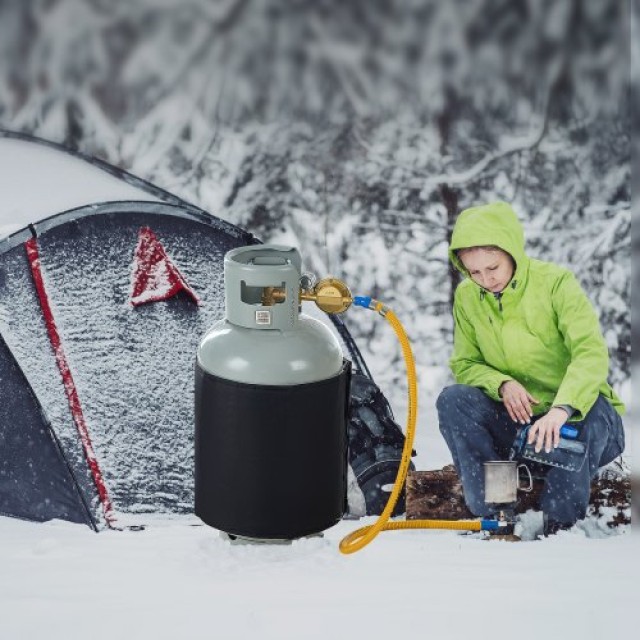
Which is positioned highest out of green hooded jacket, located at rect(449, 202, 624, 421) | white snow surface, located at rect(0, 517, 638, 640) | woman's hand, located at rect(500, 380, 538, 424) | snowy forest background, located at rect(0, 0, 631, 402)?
snowy forest background, located at rect(0, 0, 631, 402)

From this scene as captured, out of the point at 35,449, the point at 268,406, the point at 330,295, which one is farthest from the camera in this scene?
the point at 35,449

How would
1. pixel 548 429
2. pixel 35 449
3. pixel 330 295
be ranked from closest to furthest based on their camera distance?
pixel 330 295
pixel 548 429
pixel 35 449

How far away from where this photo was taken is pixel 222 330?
6.75 feet

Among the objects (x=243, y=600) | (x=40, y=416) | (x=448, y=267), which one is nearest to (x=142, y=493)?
(x=40, y=416)

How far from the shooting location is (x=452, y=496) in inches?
93.6

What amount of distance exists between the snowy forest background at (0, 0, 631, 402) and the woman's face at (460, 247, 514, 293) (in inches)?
6.9

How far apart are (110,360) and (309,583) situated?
695mm

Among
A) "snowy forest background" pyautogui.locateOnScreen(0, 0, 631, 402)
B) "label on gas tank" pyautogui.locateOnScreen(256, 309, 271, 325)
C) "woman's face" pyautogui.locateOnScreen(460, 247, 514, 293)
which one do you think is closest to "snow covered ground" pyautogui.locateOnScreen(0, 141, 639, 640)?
"snowy forest background" pyautogui.locateOnScreen(0, 0, 631, 402)

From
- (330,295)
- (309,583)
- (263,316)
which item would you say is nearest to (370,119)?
(330,295)

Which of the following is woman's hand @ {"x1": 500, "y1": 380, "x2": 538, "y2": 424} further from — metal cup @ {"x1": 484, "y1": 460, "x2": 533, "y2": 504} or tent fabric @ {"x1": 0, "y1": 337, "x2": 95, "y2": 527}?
tent fabric @ {"x1": 0, "y1": 337, "x2": 95, "y2": 527}

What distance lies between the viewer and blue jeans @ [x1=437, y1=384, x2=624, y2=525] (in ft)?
7.54

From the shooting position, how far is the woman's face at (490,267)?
7.36 feet

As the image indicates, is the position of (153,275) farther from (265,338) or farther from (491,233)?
(491,233)

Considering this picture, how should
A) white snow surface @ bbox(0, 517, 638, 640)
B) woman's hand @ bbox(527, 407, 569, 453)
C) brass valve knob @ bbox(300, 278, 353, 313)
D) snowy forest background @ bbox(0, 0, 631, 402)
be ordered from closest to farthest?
white snow surface @ bbox(0, 517, 638, 640), brass valve knob @ bbox(300, 278, 353, 313), woman's hand @ bbox(527, 407, 569, 453), snowy forest background @ bbox(0, 0, 631, 402)
